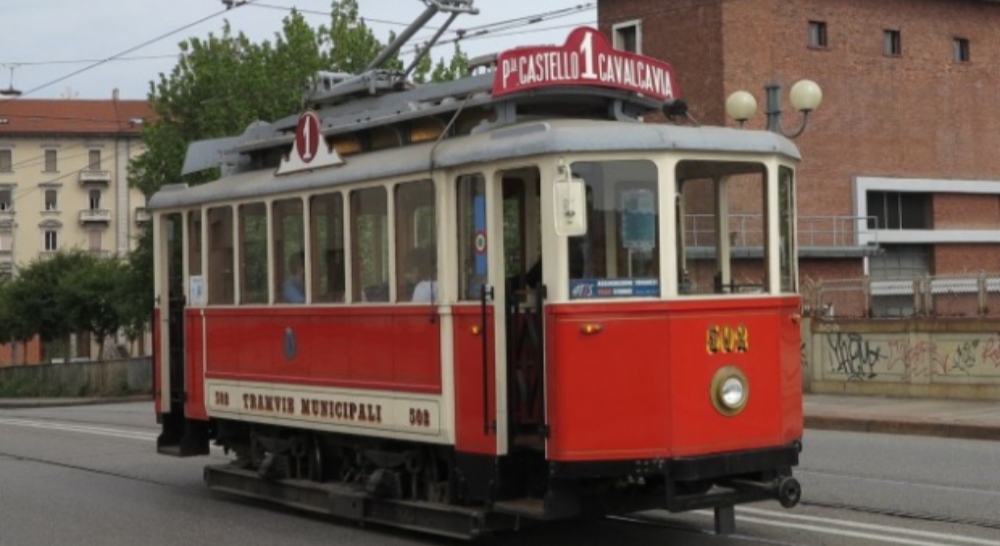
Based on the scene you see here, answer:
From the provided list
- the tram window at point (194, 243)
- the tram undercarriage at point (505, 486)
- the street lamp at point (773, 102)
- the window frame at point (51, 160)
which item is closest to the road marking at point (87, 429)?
the tram window at point (194, 243)

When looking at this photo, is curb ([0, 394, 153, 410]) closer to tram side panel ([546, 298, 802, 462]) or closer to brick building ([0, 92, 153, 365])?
tram side panel ([546, 298, 802, 462])

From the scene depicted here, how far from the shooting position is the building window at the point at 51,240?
324 feet

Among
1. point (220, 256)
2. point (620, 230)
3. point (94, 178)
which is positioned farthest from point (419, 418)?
point (94, 178)

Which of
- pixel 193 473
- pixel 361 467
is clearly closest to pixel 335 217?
pixel 361 467

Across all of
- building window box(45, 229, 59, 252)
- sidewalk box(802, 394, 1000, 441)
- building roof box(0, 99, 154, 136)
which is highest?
building roof box(0, 99, 154, 136)

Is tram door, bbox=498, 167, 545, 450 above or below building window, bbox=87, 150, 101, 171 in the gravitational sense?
below

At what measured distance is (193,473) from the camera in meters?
16.9

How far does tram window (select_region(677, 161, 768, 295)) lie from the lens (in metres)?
9.92

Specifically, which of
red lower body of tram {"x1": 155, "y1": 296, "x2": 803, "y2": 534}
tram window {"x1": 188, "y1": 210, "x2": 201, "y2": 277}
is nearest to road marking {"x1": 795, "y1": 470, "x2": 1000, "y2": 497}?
red lower body of tram {"x1": 155, "y1": 296, "x2": 803, "y2": 534}

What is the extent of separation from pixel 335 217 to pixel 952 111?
41721mm

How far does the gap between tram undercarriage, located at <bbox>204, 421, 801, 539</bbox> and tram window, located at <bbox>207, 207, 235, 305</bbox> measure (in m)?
1.68

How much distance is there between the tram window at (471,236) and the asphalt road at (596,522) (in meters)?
1.98

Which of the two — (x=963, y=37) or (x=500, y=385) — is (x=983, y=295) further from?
(x=963, y=37)

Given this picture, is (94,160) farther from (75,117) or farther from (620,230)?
(620,230)
